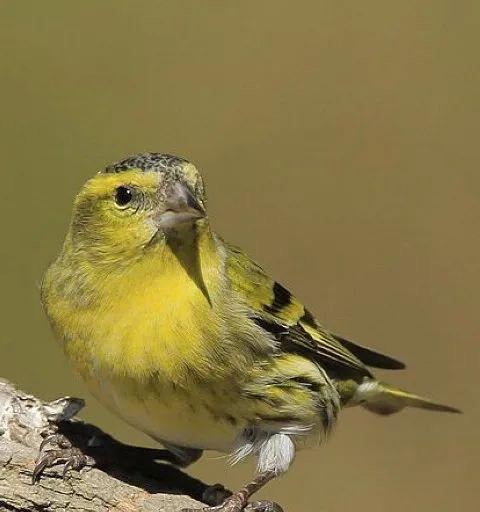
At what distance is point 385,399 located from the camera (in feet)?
17.5

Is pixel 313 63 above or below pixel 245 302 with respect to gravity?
above

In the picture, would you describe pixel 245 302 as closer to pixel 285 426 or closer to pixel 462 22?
pixel 285 426

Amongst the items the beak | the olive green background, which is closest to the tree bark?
the beak

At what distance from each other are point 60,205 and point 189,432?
4741 millimetres

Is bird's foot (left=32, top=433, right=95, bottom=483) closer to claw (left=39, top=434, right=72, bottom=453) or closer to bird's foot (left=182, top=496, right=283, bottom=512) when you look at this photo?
claw (left=39, top=434, right=72, bottom=453)

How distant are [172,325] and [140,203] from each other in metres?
0.44

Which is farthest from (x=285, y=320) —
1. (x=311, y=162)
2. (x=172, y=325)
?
(x=311, y=162)

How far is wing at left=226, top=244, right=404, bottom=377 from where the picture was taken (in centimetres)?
439

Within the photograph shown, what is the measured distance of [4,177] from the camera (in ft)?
29.1

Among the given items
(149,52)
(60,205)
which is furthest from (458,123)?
(60,205)

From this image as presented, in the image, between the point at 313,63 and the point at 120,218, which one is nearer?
the point at 120,218

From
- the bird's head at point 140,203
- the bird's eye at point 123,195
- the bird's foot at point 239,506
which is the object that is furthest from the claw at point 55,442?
the bird's eye at point 123,195

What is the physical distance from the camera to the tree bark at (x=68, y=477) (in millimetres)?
3928

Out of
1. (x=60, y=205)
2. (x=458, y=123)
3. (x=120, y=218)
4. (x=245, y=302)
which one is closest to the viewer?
(x=120, y=218)
